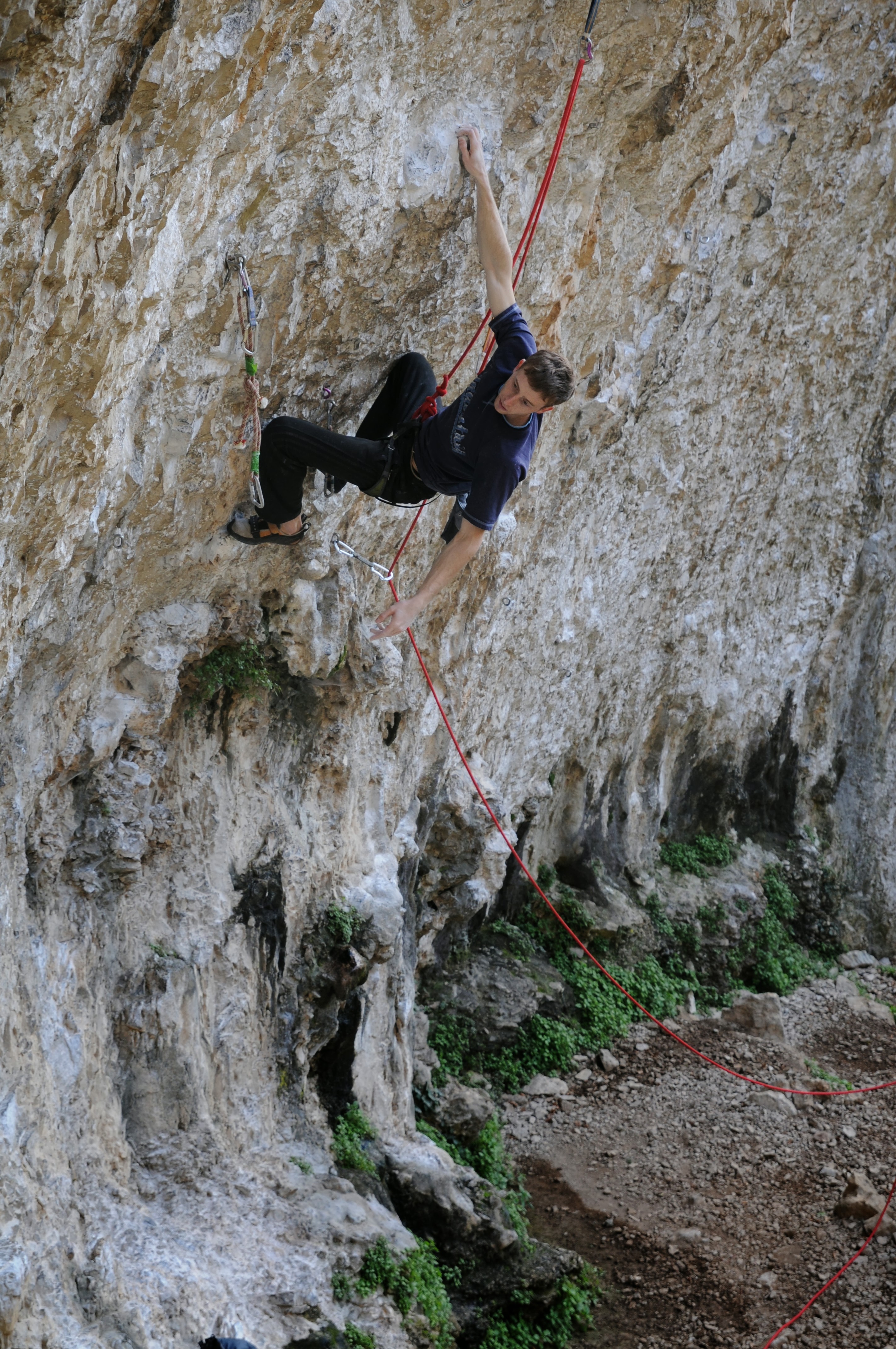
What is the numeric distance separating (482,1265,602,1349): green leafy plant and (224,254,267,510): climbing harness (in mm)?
5307

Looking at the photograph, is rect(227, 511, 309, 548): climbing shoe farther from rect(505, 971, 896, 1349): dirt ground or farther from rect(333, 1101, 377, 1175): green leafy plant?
rect(505, 971, 896, 1349): dirt ground

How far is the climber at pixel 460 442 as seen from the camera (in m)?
4.31

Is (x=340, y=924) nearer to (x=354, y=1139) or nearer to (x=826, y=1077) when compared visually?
(x=354, y=1139)

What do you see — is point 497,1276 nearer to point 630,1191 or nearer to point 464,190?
point 630,1191

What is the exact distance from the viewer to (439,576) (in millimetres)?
4438

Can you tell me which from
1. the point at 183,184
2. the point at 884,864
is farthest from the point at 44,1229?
the point at 884,864

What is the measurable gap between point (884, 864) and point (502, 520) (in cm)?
974

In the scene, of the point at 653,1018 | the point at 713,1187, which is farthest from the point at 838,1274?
the point at 653,1018

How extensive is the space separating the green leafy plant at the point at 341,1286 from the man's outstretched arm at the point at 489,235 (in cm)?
478

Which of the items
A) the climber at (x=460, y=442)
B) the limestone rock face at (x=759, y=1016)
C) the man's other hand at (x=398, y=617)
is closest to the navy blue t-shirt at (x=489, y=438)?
the climber at (x=460, y=442)

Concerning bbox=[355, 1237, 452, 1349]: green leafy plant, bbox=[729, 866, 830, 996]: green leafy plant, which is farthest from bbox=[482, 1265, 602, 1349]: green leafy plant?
bbox=[729, 866, 830, 996]: green leafy plant

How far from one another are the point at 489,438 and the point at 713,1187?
280 inches

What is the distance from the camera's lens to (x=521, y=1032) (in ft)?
33.2

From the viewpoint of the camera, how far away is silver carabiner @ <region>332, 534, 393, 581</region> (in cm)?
476
